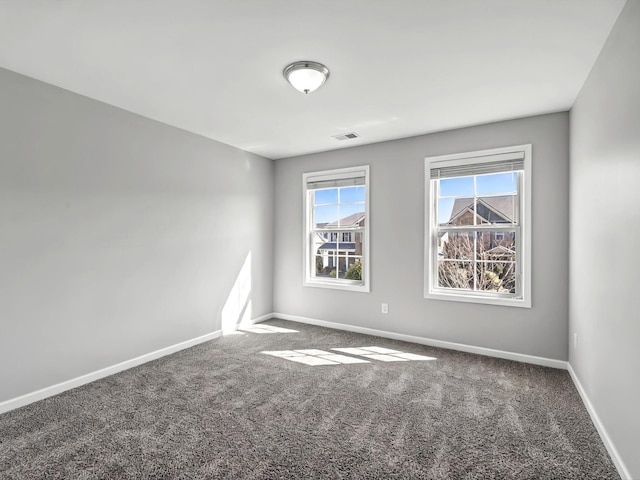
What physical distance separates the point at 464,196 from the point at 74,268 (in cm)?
395

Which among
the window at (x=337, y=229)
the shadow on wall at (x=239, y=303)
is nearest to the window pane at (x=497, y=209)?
the window at (x=337, y=229)

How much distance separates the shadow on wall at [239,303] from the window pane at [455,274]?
2.58m

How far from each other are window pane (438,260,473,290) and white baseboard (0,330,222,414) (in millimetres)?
2966

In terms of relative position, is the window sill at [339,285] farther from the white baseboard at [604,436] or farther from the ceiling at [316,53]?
the white baseboard at [604,436]

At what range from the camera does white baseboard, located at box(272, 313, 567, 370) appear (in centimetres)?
326

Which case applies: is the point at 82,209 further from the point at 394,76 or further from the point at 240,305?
the point at 394,76

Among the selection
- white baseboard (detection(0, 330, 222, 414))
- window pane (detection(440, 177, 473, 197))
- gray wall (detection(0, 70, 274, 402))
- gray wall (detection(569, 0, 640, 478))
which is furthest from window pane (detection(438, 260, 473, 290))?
white baseboard (detection(0, 330, 222, 414))

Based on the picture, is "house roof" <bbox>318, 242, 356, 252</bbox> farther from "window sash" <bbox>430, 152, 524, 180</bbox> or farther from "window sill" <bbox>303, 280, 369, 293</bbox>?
"window sash" <bbox>430, 152, 524, 180</bbox>

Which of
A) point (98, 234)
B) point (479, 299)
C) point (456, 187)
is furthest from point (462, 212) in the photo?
point (98, 234)

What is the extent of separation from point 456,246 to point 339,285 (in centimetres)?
Result: 159

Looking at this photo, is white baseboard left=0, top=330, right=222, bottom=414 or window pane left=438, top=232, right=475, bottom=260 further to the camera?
window pane left=438, top=232, right=475, bottom=260

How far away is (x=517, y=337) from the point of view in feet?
11.2

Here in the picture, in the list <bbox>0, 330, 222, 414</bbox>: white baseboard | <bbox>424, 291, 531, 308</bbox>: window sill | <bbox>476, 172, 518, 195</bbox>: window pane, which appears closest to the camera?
<bbox>0, 330, 222, 414</bbox>: white baseboard

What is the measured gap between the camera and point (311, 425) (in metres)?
2.24
